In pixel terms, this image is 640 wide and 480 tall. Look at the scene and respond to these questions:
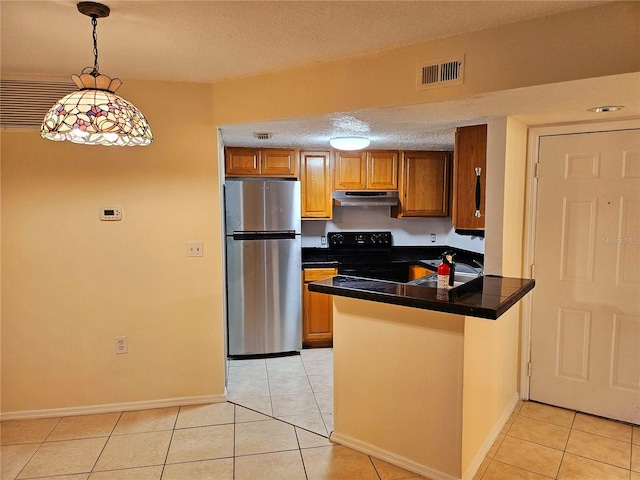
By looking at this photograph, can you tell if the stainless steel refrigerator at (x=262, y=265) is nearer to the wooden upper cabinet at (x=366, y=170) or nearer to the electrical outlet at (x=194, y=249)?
the wooden upper cabinet at (x=366, y=170)

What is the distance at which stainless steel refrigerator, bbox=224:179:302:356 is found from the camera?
391 centimetres

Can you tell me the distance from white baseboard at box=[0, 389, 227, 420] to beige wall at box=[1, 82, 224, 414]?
0.11ft

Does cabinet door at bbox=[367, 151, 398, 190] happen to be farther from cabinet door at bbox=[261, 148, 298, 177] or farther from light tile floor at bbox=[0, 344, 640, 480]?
light tile floor at bbox=[0, 344, 640, 480]

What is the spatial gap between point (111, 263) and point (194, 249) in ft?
1.89

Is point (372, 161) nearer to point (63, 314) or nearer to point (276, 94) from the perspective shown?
point (276, 94)

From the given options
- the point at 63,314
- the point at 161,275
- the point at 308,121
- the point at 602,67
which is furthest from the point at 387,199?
the point at 63,314

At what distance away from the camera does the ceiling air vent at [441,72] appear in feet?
6.91

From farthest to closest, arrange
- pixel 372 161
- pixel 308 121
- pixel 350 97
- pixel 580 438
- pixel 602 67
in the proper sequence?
pixel 372 161
pixel 308 121
pixel 580 438
pixel 350 97
pixel 602 67

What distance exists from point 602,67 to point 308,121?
1.66 m

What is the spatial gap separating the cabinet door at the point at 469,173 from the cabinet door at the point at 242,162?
6.60ft

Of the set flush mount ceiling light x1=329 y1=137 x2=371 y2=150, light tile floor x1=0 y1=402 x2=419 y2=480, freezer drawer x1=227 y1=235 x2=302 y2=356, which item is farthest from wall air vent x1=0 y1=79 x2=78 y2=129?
light tile floor x1=0 y1=402 x2=419 y2=480

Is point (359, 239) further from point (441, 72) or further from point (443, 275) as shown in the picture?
point (441, 72)

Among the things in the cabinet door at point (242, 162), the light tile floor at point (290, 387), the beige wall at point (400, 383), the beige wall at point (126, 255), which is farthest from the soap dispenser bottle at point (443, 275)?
the cabinet door at point (242, 162)

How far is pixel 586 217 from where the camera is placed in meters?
2.82
